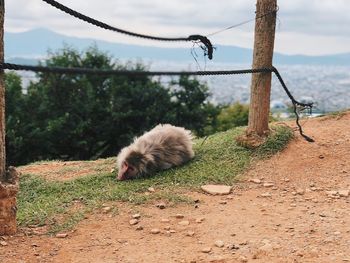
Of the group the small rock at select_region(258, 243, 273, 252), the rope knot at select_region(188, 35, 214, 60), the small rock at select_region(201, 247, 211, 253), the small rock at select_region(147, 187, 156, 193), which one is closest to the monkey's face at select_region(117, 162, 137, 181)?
the small rock at select_region(147, 187, 156, 193)

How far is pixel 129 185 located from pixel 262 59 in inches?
98.1

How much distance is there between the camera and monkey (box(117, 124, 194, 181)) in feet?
21.9

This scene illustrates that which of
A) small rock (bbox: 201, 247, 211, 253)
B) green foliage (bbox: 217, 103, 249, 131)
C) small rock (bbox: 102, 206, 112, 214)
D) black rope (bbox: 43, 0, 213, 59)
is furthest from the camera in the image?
green foliage (bbox: 217, 103, 249, 131)

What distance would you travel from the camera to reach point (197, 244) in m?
4.36

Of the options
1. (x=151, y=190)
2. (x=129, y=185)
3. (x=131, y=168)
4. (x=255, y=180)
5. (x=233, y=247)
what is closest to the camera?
(x=233, y=247)

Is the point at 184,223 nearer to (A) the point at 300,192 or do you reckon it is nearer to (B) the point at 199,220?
(B) the point at 199,220

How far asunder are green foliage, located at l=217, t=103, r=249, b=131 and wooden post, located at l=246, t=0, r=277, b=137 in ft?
47.3

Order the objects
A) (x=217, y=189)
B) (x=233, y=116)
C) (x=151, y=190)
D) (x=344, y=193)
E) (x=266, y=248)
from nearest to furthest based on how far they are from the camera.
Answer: (x=266, y=248) → (x=344, y=193) → (x=217, y=189) → (x=151, y=190) → (x=233, y=116)

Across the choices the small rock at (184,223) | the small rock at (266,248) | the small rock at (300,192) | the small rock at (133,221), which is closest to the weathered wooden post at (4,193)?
the small rock at (133,221)

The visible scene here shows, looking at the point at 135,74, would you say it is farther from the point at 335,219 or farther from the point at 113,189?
the point at 113,189

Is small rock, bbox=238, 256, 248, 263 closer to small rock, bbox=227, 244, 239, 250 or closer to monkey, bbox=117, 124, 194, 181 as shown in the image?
small rock, bbox=227, 244, 239, 250

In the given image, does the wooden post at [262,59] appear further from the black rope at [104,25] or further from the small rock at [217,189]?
the small rock at [217,189]

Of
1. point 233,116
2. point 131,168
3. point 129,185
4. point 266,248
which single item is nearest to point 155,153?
point 131,168

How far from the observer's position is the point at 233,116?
2239 cm
